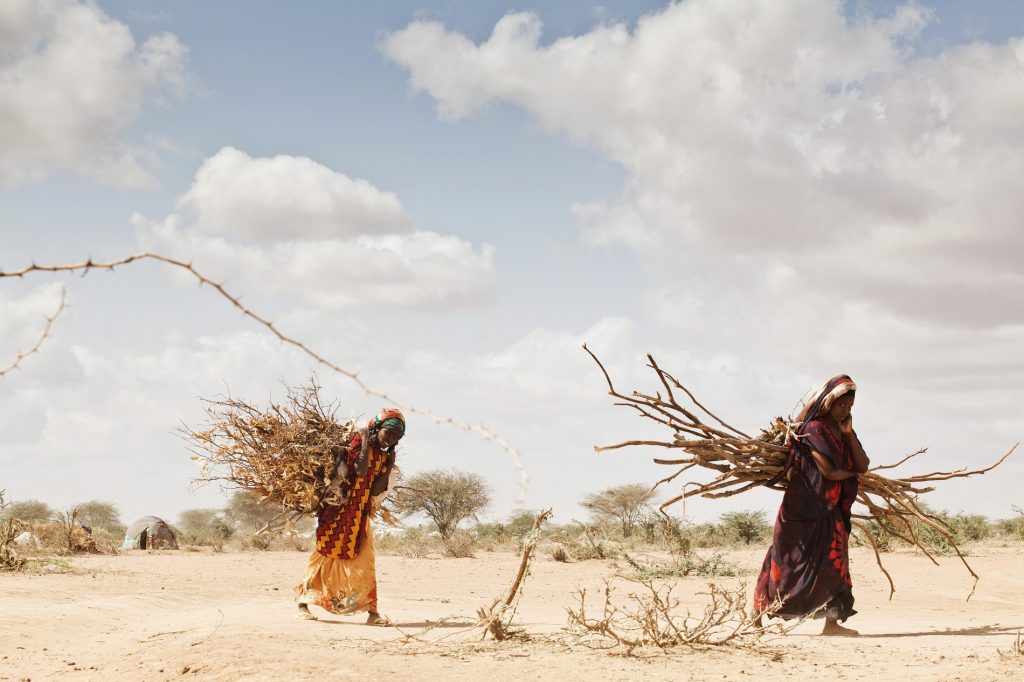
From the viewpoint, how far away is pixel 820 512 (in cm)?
848

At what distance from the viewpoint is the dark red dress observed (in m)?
8.41

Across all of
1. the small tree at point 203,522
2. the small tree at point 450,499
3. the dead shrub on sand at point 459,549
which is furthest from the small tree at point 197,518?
the dead shrub on sand at point 459,549

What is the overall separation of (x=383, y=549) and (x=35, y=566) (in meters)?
10.4

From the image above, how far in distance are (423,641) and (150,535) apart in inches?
803

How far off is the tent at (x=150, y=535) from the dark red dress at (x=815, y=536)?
2094cm

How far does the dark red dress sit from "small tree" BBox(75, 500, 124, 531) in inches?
1420

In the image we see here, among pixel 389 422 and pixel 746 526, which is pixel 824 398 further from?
pixel 746 526

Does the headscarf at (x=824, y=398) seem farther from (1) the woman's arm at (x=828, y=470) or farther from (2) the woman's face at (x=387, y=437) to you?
(2) the woman's face at (x=387, y=437)

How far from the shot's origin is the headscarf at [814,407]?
27.5ft

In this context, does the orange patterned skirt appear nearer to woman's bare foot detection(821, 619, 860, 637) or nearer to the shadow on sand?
woman's bare foot detection(821, 619, 860, 637)

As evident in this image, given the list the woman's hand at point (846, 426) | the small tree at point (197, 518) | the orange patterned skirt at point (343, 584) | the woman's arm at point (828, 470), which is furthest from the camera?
the small tree at point (197, 518)

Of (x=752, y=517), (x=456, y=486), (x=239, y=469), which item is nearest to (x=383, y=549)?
(x=456, y=486)

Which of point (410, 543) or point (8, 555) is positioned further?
point (410, 543)

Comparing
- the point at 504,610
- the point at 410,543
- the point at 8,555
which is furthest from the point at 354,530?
the point at 410,543
